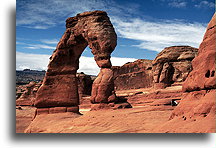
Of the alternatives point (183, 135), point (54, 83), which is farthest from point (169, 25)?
point (54, 83)

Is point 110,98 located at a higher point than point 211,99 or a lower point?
lower

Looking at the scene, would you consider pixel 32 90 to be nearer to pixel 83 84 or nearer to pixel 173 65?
pixel 83 84

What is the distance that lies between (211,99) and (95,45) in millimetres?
6941

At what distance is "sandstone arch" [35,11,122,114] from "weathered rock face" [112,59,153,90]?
26.1m

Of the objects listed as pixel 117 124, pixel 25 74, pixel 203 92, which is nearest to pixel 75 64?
pixel 25 74

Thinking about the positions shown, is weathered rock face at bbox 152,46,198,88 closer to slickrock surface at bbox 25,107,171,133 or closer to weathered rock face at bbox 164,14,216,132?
slickrock surface at bbox 25,107,171,133

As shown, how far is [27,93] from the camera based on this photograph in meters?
31.7

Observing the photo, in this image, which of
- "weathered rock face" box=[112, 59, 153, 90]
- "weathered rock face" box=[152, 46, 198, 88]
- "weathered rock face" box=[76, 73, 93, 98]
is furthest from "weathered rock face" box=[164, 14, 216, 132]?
"weathered rock face" box=[112, 59, 153, 90]

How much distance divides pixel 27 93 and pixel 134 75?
Answer: 669 inches

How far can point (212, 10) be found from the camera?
7.22 metres

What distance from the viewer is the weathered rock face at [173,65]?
28.2 m

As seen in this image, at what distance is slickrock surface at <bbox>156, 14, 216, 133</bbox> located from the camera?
5.90m

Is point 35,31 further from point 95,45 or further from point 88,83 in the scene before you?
point 88,83
